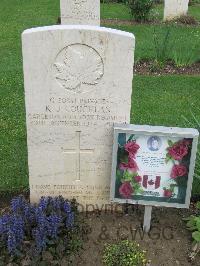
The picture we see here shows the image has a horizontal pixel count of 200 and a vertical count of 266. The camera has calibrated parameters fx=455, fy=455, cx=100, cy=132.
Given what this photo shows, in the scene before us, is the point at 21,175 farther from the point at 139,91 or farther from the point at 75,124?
the point at 139,91

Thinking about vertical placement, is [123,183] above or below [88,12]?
below

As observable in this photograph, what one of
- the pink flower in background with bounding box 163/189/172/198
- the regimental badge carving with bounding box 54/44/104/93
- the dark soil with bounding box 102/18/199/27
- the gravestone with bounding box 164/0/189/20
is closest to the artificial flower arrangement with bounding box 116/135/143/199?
the pink flower in background with bounding box 163/189/172/198

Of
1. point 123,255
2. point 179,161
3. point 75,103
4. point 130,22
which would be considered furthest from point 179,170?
point 130,22

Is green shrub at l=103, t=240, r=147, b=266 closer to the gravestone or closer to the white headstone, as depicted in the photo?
the white headstone

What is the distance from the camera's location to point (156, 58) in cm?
828

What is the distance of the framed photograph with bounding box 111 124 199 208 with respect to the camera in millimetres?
3561

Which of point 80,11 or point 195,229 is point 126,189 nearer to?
point 195,229

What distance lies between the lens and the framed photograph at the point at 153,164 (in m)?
3.56

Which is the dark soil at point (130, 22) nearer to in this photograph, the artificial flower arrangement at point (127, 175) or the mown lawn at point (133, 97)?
the mown lawn at point (133, 97)

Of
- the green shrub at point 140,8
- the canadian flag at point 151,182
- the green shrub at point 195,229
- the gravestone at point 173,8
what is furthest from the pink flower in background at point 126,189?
the gravestone at point 173,8

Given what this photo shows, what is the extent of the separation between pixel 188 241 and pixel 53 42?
6.47ft

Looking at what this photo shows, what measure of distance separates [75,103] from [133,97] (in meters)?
3.39

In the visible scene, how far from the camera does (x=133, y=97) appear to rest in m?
6.99

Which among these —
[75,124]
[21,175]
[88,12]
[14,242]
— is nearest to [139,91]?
[88,12]
